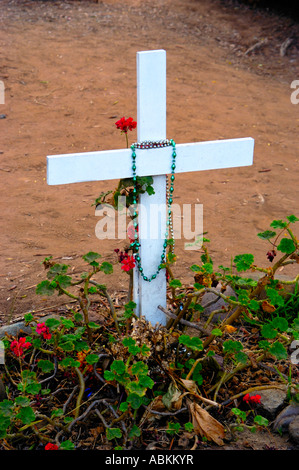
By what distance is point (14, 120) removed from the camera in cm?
634

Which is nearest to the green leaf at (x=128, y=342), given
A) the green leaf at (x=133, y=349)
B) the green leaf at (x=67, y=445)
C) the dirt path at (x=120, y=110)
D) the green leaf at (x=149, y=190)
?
the green leaf at (x=133, y=349)

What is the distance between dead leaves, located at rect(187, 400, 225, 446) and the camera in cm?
241

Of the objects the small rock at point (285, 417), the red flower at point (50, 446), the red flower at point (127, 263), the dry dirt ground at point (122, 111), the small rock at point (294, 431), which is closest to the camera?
the red flower at point (50, 446)

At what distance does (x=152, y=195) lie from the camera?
112 inches

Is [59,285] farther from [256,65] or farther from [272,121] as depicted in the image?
[256,65]

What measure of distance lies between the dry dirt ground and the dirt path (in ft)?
0.05

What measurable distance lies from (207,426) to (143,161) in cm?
127

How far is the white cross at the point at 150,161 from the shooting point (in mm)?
2650

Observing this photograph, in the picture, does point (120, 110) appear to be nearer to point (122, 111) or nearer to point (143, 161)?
point (122, 111)

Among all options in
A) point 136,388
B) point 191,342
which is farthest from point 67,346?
point 191,342

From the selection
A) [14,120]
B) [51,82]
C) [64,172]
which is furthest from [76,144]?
[64,172]

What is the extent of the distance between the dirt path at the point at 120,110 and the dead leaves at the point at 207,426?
1.32 m

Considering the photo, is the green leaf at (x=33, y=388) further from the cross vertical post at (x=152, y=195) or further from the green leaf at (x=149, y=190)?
the green leaf at (x=149, y=190)

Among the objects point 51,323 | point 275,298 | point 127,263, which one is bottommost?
point 51,323
